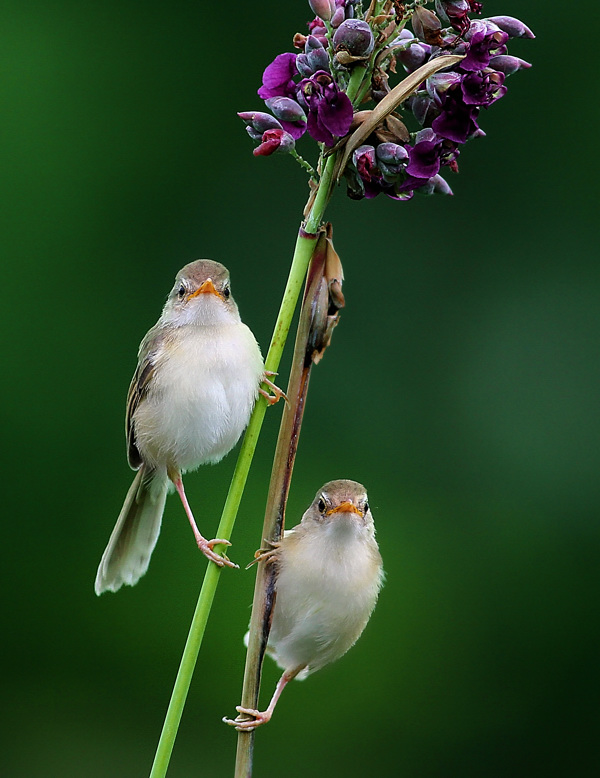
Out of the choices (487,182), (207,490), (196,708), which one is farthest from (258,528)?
(487,182)

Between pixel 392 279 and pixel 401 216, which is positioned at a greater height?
pixel 401 216

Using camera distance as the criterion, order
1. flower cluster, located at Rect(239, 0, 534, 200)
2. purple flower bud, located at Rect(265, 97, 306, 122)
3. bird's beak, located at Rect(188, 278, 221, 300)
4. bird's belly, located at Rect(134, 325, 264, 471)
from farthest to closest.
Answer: bird's beak, located at Rect(188, 278, 221, 300) < bird's belly, located at Rect(134, 325, 264, 471) < purple flower bud, located at Rect(265, 97, 306, 122) < flower cluster, located at Rect(239, 0, 534, 200)

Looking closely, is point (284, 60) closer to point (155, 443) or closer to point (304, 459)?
point (155, 443)

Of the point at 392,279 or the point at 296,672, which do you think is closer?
the point at 296,672

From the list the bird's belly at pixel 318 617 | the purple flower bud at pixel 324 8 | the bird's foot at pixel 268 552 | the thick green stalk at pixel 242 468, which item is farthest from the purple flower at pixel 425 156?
the bird's belly at pixel 318 617

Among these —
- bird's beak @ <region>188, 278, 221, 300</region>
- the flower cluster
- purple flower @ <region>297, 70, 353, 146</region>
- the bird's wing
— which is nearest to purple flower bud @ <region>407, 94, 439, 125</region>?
the flower cluster

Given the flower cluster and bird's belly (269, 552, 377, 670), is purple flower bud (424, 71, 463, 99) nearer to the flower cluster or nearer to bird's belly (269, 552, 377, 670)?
the flower cluster

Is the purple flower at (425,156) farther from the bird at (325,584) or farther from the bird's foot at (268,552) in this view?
the bird at (325,584)
